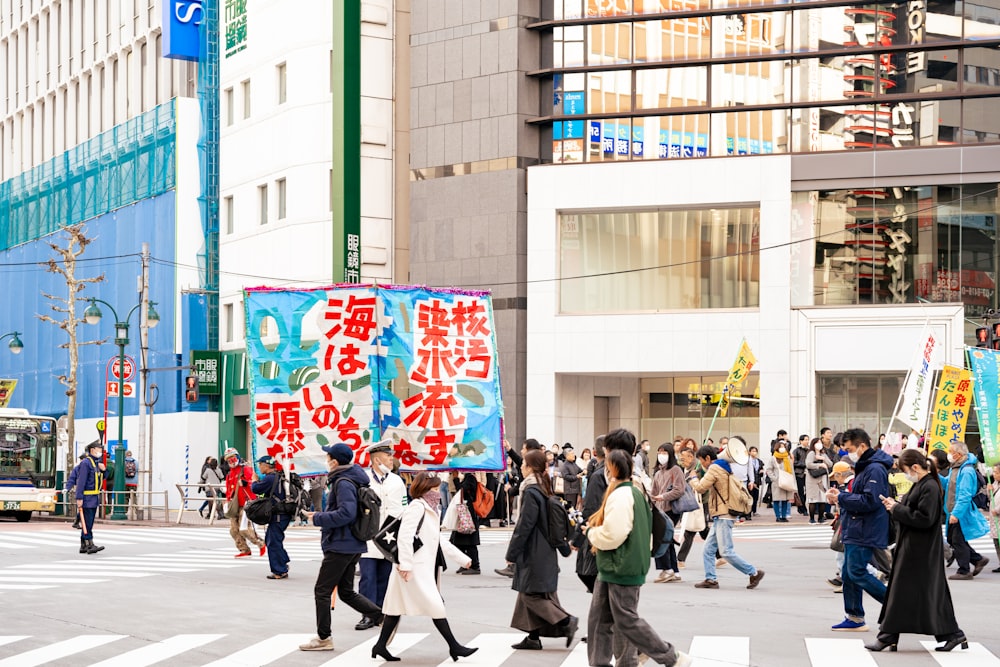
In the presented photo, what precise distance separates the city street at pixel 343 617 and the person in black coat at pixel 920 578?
0.22m

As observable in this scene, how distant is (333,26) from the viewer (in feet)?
158

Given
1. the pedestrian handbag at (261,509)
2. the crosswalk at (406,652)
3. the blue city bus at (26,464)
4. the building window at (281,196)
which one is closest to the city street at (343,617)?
the crosswalk at (406,652)

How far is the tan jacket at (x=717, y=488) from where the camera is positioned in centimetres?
1773

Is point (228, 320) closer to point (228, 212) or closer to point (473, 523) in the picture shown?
point (228, 212)

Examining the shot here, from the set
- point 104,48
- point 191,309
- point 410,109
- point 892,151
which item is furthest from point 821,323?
point 104,48

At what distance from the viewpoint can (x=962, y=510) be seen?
1848 cm

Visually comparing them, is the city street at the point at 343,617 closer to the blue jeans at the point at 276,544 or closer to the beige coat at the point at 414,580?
the blue jeans at the point at 276,544

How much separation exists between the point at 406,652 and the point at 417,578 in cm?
112

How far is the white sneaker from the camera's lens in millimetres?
12469

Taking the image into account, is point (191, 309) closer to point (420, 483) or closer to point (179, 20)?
point (179, 20)

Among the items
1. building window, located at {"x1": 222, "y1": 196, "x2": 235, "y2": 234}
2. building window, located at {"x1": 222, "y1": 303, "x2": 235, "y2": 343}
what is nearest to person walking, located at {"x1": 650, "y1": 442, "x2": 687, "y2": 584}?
building window, located at {"x1": 222, "y1": 303, "x2": 235, "y2": 343}

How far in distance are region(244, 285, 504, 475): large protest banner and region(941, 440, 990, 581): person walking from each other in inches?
226

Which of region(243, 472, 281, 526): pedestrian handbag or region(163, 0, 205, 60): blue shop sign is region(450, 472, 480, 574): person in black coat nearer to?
region(243, 472, 281, 526): pedestrian handbag

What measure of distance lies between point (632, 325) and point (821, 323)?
214 inches
